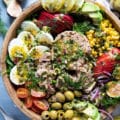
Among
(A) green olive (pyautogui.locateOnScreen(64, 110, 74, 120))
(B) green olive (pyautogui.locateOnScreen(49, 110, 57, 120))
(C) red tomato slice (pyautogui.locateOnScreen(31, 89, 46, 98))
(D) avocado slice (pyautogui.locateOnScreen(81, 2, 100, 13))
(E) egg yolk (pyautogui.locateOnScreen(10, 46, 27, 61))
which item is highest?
(D) avocado slice (pyautogui.locateOnScreen(81, 2, 100, 13))

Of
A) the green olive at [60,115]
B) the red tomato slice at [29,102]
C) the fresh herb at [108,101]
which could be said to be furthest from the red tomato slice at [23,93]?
the fresh herb at [108,101]

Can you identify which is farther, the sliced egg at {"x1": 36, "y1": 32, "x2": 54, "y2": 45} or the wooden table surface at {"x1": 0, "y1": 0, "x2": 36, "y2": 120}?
the wooden table surface at {"x1": 0, "y1": 0, "x2": 36, "y2": 120}

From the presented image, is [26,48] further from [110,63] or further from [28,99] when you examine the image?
[110,63]

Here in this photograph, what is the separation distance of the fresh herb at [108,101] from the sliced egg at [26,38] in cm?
27

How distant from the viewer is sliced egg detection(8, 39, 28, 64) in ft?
4.89

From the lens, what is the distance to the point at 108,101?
147 centimetres

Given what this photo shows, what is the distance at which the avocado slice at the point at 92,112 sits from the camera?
4.71ft

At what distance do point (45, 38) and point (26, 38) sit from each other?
0.06 m

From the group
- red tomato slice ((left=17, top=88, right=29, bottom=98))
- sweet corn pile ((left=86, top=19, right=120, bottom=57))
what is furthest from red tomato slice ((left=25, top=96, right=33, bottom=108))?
sweet corn pile ((left=86, top=19, right=120, bottom=57))

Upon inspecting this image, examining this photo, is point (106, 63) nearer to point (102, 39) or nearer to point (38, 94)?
point (102, 39)

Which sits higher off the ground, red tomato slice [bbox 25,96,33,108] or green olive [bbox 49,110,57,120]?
red tomato slice [bbox 25,96,33,108]

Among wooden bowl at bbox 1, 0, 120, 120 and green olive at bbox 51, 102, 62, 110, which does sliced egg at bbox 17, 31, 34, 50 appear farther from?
green olive at bbox 51, 102, 62, 110

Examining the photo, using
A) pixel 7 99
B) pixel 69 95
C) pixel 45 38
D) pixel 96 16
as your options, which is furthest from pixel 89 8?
pixel 7 99

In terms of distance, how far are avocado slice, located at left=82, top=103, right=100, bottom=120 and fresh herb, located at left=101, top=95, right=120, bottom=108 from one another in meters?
0.03
